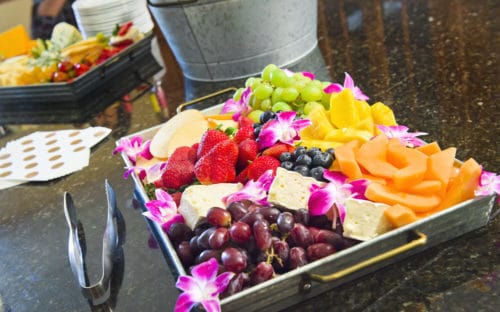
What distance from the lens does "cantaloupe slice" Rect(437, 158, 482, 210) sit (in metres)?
0.63

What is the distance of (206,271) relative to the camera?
0.58 meters

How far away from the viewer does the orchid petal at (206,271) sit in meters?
0.58

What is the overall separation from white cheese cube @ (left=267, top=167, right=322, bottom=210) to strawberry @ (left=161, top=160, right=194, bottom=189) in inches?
8.1

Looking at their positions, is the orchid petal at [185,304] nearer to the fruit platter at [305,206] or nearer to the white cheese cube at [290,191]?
the fruit platter at [305,206]

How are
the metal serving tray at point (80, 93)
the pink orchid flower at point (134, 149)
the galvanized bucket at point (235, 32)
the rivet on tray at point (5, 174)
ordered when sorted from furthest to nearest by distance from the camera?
the metal serving tray at point (80, 93), the galvanized bucket at point (235, 32), the rivet on tray at point (5, 174), the pink orchid flower at point (134, 149)

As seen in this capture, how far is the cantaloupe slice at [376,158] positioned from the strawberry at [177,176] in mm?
274

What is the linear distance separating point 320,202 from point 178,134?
0.40m

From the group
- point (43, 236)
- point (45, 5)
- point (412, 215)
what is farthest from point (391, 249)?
point (45, 5)

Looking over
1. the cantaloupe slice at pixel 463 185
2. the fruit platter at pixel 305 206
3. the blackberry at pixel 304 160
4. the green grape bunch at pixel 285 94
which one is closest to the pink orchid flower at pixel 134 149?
the fruit platter at pixel 305 206

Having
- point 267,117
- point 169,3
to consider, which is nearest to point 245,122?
point 267,117

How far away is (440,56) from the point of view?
135 cm

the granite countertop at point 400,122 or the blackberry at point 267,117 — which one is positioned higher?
the blackberry at point 267,117

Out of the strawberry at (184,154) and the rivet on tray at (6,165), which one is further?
the rivet on tray at (6,165)

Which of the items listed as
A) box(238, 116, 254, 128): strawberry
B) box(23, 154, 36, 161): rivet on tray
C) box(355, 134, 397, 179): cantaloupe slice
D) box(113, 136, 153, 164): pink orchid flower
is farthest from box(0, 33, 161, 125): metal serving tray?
box(355, 134, 397, 179): cantaloupe slice
